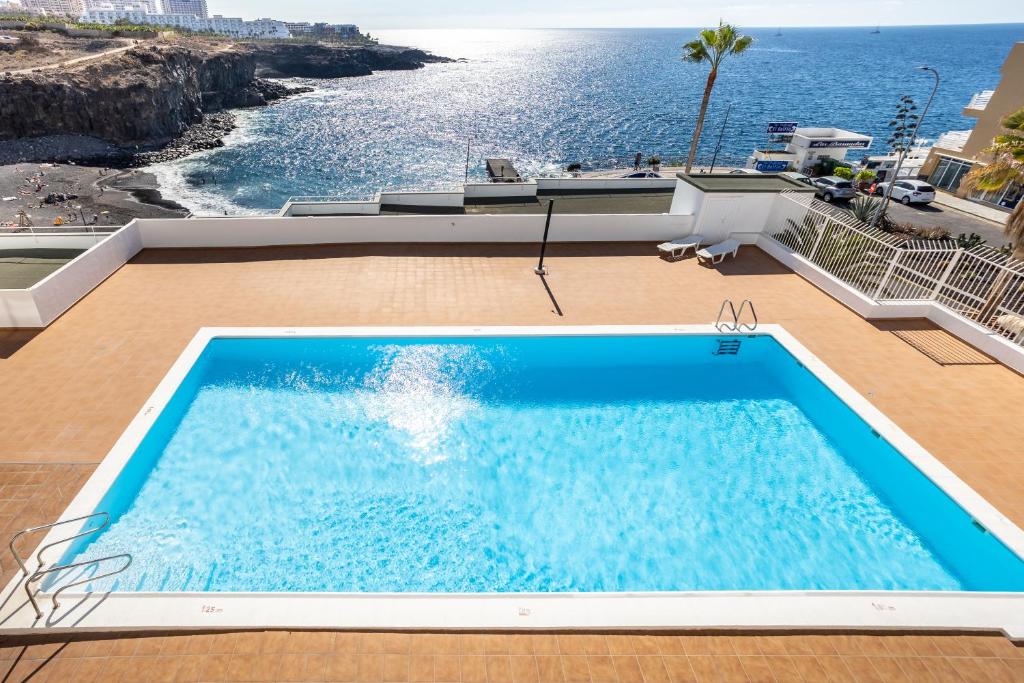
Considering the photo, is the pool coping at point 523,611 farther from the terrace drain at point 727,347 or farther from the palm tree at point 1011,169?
the palm tree at point 1011,169

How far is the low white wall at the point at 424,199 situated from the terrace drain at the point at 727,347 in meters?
12.6

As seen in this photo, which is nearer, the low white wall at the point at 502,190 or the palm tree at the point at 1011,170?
the palm tree at the point at 1011,170

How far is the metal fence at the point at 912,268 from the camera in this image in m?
11.1

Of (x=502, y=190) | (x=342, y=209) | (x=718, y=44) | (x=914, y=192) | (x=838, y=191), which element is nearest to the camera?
(x=342, y=209)

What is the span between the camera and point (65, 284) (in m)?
11.0

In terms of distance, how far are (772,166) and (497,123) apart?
5905 cm

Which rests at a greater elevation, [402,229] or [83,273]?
[402,229]

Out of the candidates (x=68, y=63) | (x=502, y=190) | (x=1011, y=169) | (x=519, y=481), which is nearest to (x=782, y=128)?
(x=502, y=190)

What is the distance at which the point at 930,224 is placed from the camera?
28.2 meters

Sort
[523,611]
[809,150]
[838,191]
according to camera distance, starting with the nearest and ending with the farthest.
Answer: [523,611] → [838,191] → [809,150]

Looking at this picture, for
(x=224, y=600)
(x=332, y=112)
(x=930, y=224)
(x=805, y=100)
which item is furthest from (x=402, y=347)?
(x=805, y=100)

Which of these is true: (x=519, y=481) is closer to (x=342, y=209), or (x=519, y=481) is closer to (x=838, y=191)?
(x=342, y=209)

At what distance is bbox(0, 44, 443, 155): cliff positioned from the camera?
174 feet

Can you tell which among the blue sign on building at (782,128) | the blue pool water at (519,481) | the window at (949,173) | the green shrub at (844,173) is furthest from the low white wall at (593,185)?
the blue sign on building at (782,128)
